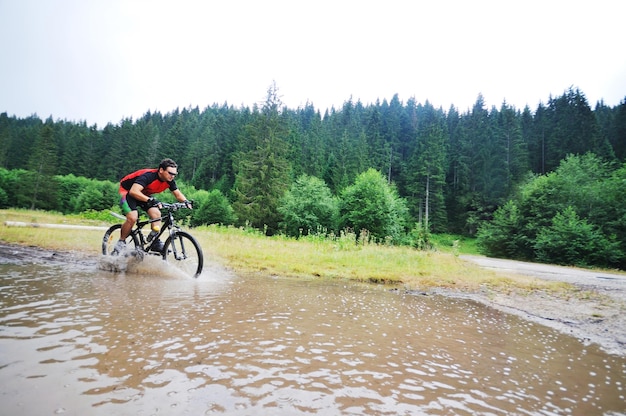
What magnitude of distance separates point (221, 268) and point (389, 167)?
205ft

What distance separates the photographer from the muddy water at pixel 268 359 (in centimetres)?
168

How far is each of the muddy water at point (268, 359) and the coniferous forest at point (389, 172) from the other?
14.3m

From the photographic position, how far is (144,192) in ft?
20.6

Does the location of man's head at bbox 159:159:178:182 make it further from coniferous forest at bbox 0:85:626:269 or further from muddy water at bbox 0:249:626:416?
coniferous forest at bbox 0:85:626:269

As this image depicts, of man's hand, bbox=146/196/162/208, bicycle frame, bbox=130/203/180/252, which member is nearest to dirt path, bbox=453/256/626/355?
bicycle frame, bbox=130/203/180/252

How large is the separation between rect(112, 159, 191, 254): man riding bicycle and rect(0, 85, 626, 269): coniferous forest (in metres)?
13.8

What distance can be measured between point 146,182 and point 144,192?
32 centimetres

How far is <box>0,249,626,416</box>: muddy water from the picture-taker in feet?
5.52

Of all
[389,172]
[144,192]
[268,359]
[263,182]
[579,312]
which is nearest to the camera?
[268,359]

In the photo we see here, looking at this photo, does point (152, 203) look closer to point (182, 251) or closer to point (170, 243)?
point (170, 243)

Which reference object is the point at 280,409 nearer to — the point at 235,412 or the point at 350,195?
the point at 235,412

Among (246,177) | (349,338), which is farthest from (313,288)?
(246,177)

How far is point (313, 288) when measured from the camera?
553cm

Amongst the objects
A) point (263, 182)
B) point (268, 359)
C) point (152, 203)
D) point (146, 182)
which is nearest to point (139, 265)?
point (152, 203)
